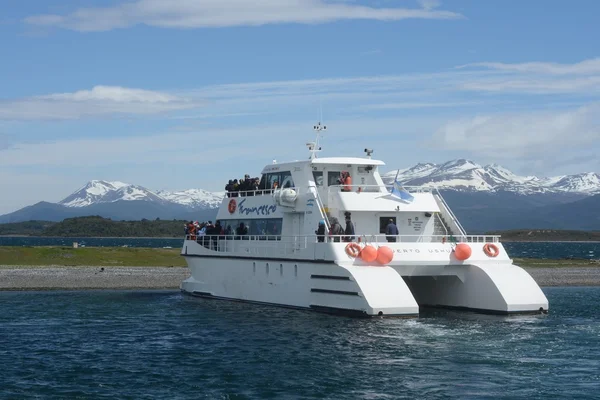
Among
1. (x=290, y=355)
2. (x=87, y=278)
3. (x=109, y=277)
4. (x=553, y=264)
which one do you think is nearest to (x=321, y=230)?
(x=290, y=355)

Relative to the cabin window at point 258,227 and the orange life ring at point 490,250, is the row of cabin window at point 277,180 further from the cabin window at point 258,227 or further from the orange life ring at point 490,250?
the orange life ring at point 490,250

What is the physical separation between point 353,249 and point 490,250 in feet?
17.4

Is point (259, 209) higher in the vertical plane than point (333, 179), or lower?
lower

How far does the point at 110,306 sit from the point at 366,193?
423 inches

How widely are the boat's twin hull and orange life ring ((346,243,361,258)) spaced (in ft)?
1.39

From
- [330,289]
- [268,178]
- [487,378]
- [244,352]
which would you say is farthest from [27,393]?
[268,178]

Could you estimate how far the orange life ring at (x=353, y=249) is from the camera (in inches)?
1130

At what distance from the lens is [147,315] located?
102ft

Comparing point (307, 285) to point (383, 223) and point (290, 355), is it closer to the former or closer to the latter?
point (383, 223)

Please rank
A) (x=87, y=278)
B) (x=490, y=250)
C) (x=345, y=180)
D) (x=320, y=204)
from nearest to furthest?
1. (x=490, y=250)
2. (x=320, y=204)
3. (x=345, y=180)
4. (x=87, y=278)

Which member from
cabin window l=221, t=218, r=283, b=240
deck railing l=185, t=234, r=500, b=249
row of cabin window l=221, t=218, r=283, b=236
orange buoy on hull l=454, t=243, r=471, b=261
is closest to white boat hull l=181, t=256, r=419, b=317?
deck railing l=185, t=234, r=500, b=249

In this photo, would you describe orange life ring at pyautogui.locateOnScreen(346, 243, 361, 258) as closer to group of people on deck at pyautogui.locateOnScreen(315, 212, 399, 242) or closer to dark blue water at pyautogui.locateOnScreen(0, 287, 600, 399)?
group of people on deck at pyautogui.locateOnScreen(315, 212, 399, 242)

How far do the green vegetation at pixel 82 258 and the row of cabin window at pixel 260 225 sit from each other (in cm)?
1887

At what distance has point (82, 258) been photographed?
5666cm
